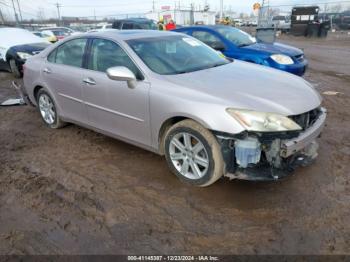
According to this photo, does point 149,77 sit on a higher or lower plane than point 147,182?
higher

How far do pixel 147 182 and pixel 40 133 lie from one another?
2.45 m

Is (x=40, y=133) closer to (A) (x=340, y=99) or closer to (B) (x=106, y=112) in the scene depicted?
(B) (x=106, y=112)

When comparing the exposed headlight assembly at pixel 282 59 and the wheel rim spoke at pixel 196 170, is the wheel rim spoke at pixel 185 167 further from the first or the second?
the exposed headlight assembly at pixel 282 59

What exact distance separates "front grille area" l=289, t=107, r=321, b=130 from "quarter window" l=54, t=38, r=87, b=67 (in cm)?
280

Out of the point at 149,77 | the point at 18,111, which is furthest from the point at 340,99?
→ the point at 18,111

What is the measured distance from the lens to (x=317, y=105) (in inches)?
128

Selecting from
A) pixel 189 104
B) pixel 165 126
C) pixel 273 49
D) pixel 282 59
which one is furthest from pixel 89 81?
pixel 273 49

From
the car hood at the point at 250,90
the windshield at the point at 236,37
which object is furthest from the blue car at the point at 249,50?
the car hood at the point at 250,90

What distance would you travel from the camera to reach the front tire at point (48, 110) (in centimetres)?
492

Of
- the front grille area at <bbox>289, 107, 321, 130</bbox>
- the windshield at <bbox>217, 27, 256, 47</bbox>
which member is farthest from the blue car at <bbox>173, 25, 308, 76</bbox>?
the front grille area at <bbox>289, 107, 321, 130</bbox>

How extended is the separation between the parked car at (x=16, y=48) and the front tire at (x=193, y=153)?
764cm

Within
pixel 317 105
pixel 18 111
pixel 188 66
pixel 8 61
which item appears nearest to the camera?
pixel 317 105

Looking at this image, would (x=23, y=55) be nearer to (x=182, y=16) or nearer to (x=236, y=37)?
(x=236, y=37)

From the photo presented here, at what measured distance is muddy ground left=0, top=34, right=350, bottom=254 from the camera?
8.37 feet
